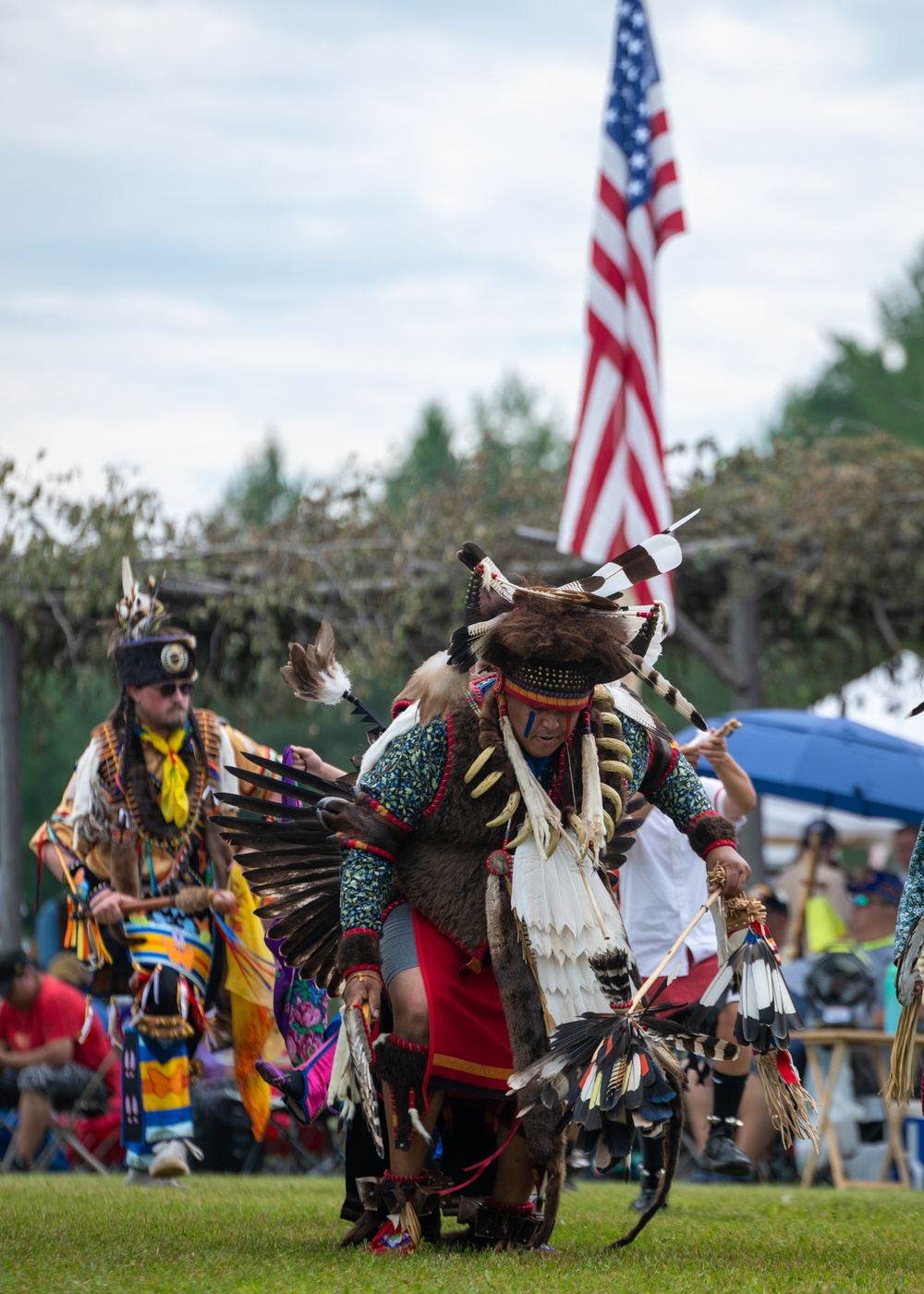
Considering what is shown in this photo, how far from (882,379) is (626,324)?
2361 cm

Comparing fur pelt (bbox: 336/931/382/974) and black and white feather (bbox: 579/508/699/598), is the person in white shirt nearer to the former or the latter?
black and white feather (bbox: 579/508/699/598)

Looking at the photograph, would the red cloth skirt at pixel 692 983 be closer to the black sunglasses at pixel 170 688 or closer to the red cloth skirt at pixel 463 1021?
the red cloth skirt at pixel 463 1021

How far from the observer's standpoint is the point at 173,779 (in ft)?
20.9

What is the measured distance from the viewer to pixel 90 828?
6.36 m

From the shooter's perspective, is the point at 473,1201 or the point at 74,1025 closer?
the point at 473,1201

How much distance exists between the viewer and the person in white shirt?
587cm

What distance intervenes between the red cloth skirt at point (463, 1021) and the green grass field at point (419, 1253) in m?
0.41

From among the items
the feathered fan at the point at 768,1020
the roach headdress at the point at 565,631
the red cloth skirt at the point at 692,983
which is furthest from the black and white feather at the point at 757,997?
the red cloth skirt at the point at 692,983

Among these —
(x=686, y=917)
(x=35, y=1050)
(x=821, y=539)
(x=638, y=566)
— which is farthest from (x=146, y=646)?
(x=821, y=539)

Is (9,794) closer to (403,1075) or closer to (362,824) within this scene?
(362,824)

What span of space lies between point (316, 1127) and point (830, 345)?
28248mm

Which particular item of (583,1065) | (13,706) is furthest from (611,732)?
(13,706)

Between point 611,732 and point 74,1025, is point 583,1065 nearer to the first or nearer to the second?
point 611,732

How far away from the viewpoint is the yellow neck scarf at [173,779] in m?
6.35
